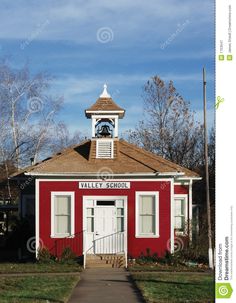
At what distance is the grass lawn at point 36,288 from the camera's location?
14.7 metres

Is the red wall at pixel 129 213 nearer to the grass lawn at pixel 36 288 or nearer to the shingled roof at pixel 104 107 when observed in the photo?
the shingled roof at pixel 104 107

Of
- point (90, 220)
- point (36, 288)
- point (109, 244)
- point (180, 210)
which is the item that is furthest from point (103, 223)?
point (36, 288)

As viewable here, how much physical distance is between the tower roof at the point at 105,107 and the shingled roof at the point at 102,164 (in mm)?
1219

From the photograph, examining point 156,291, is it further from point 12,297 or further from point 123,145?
point 123,145

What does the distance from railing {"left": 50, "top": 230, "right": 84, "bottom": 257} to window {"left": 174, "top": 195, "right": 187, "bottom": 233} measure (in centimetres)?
471

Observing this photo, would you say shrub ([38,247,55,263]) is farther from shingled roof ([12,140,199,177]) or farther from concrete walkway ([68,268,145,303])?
shingled roof ([12,140,199,177])

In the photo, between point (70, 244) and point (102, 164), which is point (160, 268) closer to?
point (70, 244)

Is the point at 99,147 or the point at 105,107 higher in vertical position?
Result: the point at 105,107

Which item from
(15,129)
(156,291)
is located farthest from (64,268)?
→ (15,129)

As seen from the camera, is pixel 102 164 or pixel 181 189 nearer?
pixel 102 164

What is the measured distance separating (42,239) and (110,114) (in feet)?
18.5

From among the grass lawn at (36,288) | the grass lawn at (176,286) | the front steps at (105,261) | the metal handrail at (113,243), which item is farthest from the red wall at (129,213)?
the grass lawn at (36,288)

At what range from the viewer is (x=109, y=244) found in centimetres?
2377

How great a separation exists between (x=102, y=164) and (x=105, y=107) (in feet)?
7.71
